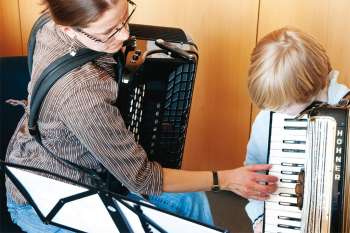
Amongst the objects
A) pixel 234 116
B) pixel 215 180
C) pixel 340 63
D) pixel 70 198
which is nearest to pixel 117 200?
pixel 70 198

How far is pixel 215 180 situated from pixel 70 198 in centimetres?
41

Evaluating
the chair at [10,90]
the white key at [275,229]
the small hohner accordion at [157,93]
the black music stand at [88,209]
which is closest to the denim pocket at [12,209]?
the black music stand at [88,209]

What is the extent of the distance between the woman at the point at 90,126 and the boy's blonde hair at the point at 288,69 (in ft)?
0.69

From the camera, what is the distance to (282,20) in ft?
4.85

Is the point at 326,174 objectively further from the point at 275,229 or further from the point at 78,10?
the point at 78,10

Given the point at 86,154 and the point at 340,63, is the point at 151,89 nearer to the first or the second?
the point at 86,154

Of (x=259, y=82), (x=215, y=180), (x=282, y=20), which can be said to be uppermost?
(x=282, y=20)

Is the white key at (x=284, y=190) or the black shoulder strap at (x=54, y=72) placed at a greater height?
the black shoulder strap at (x=54, y=72)

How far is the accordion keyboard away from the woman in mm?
33

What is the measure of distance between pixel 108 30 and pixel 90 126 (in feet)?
0.83

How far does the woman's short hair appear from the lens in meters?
0.74

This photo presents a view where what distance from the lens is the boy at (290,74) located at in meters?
0.79

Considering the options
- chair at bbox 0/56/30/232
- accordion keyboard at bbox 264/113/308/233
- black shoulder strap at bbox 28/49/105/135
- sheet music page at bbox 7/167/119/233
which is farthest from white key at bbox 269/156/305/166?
chair at bbox 0/56/30/232

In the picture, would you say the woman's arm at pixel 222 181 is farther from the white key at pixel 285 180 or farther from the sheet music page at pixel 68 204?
the sheet music page at pixel 68 204
